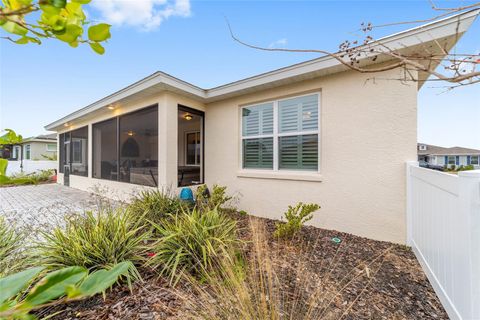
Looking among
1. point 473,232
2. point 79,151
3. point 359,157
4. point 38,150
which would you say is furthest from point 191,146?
point 38,150

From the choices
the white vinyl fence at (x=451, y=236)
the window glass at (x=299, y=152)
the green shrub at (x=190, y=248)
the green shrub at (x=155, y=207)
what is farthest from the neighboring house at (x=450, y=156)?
the green shrub at (x=190, y=248)

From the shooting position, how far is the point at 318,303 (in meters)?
2.08

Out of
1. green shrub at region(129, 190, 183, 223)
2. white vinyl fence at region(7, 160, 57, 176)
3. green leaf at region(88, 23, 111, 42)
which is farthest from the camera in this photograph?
white vinyl fence at region(7, 160, 57, 176)

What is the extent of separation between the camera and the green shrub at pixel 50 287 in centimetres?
40

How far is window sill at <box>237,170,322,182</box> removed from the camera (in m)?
4.50

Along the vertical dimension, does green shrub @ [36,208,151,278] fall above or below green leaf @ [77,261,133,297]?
below

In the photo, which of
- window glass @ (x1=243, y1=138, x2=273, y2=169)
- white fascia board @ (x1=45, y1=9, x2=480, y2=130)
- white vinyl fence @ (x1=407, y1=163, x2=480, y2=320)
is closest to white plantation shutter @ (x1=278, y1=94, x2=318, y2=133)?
window glass @ (x1=243, y1=138, x2=273, y2=169)

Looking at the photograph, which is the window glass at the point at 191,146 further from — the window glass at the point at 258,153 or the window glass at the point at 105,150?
the window glass at the point at 258,153

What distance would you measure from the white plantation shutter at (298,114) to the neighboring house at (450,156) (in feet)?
92.7

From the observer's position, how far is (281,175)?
488 centimetres

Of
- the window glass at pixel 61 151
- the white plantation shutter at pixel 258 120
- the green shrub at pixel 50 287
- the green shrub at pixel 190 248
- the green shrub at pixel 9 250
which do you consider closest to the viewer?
the green shrub at pixel 50 287

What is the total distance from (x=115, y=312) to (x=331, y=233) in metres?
3.73

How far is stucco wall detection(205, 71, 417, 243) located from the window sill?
0.06 m

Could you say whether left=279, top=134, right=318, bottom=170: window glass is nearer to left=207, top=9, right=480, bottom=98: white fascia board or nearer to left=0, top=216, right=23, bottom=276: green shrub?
left=207, top=9, right=480, bottom=98: white fascia board
